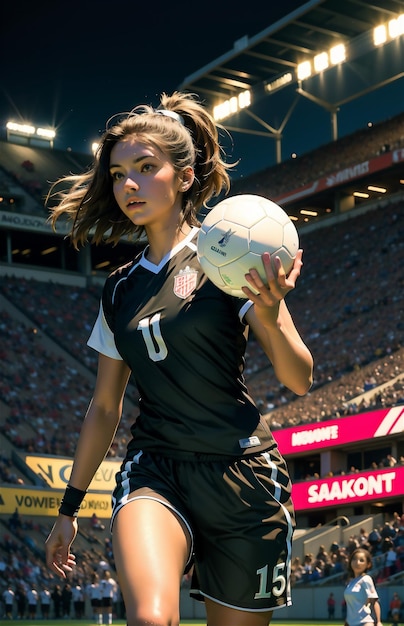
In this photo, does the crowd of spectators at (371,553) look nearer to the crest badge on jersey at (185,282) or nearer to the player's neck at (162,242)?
the player's neck at (162,242)

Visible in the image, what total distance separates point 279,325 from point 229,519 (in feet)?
2.48

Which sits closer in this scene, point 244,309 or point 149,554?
point 149,554

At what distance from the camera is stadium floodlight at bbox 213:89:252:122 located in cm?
5250

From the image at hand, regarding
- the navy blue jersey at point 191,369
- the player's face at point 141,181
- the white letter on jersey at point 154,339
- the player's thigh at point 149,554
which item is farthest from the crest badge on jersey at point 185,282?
the player's thigh at point 149,554

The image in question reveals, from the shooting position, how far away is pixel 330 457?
35.5m

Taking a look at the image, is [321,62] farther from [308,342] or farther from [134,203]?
[134,203]

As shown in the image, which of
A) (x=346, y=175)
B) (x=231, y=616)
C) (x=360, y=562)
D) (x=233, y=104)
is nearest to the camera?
(x=231, y=616)

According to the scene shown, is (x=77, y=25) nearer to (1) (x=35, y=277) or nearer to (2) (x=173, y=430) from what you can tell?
(1) (x=35, y=277)

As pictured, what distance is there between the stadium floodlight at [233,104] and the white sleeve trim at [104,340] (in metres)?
49.2

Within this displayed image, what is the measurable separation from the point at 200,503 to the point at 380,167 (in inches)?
1686

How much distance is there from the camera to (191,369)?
13.1 ft

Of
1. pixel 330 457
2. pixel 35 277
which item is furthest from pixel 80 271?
pixel 330 457

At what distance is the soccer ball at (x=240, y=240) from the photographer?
12.2 feet

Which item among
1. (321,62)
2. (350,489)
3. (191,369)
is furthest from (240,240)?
(321,62)
